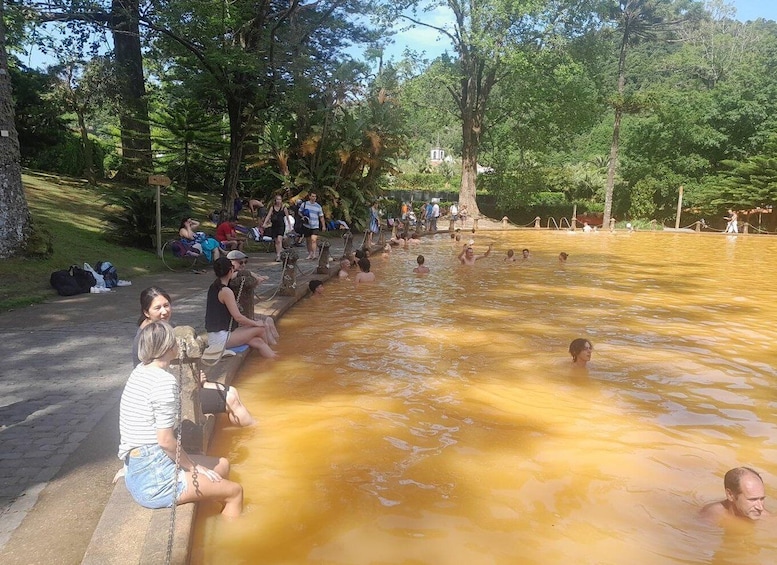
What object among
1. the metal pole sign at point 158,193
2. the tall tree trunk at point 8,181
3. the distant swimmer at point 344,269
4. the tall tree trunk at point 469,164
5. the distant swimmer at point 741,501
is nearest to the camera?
the distant swimmer at point 741,501

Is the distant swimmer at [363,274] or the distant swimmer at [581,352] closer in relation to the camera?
the distant swimmer at [581,352]

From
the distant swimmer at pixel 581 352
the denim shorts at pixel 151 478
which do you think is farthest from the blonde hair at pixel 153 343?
the distant swimmer at pixel 581 352

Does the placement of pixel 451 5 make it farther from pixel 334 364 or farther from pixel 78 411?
pixel 78 411

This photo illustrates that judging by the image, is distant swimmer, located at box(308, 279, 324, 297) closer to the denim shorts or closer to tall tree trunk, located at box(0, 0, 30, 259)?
tall tree trunk, located at box(0, 0, 30, 259)

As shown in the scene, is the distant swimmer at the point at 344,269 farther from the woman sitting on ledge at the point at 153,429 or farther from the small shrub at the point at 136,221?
the woman sitting on ledge at the point at 153,429

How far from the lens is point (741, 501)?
14.0ft

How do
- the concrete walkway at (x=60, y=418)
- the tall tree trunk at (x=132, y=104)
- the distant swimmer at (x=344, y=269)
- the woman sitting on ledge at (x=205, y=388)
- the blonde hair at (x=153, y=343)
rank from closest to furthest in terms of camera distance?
the concrete walkway at (x=60, y=418) → the blonde hair at (x=153, y=343) → the woman sitting on ledge at (x=205, y=388) → the distant swimmer at (x=344, y=269) → the tall tree trunk at (x=132, y=104)

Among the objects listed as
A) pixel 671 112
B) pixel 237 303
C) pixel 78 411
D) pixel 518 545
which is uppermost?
pixel 671 112

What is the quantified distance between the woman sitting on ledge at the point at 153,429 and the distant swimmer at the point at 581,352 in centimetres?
546

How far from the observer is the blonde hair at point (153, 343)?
11.8ft

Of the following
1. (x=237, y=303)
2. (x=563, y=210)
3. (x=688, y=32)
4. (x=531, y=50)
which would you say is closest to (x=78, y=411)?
(x=237, y=303)

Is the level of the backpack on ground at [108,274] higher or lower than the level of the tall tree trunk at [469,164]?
lower

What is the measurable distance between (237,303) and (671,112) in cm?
4660

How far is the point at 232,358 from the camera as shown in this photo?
Answer: 22.5 ft
